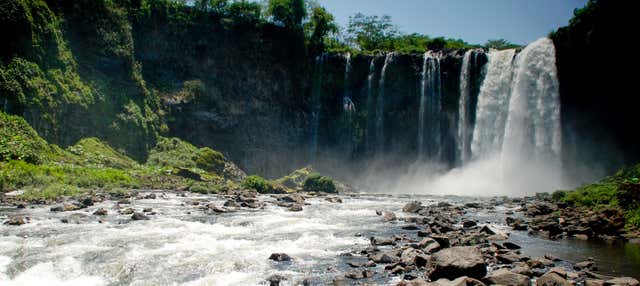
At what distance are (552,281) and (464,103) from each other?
39.6 metres

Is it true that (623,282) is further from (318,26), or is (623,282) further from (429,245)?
(318,26)

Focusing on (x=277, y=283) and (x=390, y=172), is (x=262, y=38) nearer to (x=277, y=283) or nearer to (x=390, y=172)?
(x=390, y=172)

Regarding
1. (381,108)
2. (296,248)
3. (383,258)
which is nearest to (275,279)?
(383,258)

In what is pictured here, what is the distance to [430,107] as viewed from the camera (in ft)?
155

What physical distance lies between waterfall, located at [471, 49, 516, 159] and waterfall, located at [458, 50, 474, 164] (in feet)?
4.50

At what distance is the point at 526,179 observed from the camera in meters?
37.8

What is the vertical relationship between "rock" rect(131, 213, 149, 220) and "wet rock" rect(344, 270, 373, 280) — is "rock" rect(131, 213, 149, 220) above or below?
above

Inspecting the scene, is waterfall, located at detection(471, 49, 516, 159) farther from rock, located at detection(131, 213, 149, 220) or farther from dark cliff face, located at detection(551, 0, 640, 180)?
rock, located at detection(131, 213, 149, 220)

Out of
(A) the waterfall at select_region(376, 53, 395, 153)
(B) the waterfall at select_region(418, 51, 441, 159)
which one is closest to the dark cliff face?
Answer: (B) the waterfall at select_region(418, 51, 441, 159)

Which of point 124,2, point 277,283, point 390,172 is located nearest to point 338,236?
point 277,283

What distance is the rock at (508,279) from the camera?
7905 mm

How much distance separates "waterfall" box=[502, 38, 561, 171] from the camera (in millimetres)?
38562

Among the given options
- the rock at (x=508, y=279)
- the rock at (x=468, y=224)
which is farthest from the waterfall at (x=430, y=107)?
the rock at (x=508, y=279)

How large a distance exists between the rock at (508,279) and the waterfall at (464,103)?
37.7 meters
